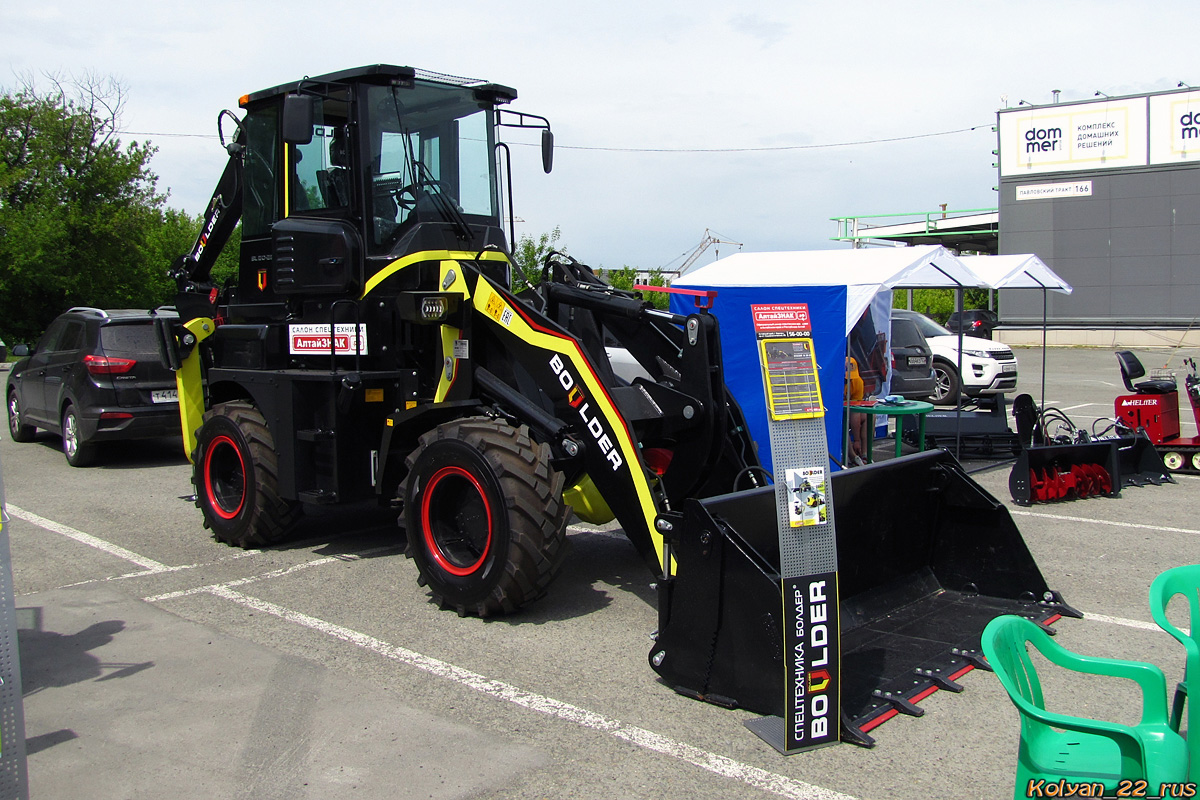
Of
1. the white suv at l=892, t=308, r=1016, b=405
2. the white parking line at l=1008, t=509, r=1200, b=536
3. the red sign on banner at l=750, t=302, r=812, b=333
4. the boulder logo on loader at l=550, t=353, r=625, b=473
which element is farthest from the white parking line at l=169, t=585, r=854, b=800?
the white suv at l=892, t=308, r=1016, b=405

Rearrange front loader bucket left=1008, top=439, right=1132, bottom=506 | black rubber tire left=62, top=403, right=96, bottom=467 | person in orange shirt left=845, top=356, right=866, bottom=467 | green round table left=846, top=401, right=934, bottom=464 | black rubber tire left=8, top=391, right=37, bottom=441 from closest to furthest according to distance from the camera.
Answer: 1. front loader bucket left=1008, top=439, right=1132, bottom=506
2. green round table left=846, top=401, right=934, bottom=464
3. black rubber tire left=62, top=403, right=96, bottom=467
4. person in orange shirt left=845, top=356, right=866, bottom=467
5. black rubber tire left=8, top=391, right=37, bottom=441

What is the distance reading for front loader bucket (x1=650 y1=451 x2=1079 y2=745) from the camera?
4.21 m

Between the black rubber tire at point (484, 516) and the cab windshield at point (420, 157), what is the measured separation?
1.77 m

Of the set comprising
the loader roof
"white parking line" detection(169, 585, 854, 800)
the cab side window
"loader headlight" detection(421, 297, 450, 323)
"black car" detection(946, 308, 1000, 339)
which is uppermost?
the loader roof

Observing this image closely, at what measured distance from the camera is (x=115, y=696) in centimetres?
461

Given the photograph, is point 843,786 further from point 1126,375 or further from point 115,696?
point 1126,375

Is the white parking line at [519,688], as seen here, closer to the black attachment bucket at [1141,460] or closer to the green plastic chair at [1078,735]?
the green plastic chair at [1078,735]

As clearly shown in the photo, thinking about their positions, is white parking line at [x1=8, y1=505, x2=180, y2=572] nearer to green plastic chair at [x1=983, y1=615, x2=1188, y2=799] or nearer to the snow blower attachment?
green plastic chair at [x1=983, y1=615, x2=1188, y2=799]

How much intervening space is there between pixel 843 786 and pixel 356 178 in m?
4.89

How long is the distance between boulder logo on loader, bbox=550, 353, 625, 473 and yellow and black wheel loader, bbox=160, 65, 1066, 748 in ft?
0.04

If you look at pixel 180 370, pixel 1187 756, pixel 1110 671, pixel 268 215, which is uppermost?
pixel 268 215

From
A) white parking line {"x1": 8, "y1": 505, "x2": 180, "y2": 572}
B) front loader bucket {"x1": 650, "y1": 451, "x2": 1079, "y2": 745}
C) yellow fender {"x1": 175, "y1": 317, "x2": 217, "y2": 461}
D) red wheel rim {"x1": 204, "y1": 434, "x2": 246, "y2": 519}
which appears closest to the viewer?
front loader bucket {"x1": 650, "y1": 451, "x2": 1079, "y2": 745}

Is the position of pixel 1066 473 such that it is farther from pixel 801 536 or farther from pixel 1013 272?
pixel 801 536

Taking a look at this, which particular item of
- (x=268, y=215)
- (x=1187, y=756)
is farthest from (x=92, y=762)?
(x=268, y=215)
